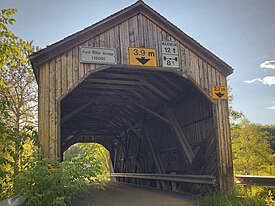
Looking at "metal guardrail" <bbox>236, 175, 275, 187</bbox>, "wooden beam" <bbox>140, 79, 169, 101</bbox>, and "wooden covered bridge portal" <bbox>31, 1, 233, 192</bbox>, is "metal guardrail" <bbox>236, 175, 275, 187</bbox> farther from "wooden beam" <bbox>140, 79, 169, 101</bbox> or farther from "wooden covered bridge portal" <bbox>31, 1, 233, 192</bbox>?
"wooden beam" <bbox>140, 79, 169, 101</bbox>

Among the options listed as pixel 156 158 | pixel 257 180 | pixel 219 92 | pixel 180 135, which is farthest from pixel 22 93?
pixel 257 180

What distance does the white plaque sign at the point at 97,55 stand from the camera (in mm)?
7397

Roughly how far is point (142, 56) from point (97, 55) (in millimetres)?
1167

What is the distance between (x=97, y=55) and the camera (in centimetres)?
750

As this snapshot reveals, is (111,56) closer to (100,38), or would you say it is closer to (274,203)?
(100,38)

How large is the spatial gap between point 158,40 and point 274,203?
481cm

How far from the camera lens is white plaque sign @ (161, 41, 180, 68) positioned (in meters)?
8.14

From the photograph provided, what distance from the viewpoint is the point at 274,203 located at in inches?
265

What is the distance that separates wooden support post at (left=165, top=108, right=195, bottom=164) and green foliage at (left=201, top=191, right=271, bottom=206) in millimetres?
2343

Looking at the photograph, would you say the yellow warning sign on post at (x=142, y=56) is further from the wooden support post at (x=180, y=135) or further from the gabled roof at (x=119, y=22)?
the wooden support post at (x=180, y=135)

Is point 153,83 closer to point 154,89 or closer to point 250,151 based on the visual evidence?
point 154,89

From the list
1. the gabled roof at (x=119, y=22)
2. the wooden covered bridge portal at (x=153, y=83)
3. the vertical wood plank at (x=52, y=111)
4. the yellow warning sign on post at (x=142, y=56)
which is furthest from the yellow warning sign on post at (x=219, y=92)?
the vertical wood plank at (x=52, y=111)

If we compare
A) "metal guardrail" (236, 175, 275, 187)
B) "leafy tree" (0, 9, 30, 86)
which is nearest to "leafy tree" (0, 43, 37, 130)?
"metal guardrail" (236, 175, 275, 187)

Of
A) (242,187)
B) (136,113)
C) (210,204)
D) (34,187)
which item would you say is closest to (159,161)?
(136,113)
